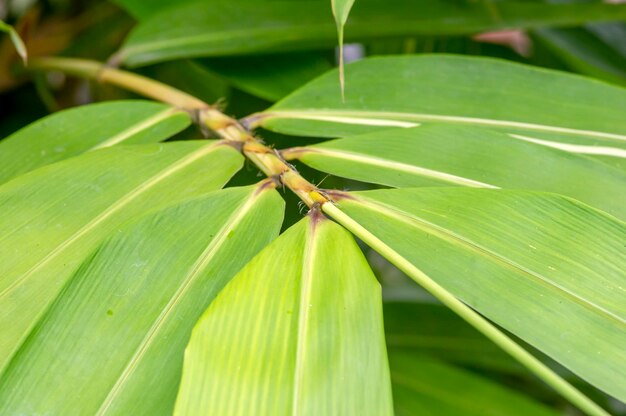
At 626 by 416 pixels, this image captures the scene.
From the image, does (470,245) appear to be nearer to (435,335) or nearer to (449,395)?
(449,395)

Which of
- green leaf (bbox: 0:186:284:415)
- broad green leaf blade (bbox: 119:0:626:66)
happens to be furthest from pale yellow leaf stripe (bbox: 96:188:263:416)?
broad green leaf blade (bbox: 119:0:626:66)

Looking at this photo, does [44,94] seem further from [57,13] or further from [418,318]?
[418,318]

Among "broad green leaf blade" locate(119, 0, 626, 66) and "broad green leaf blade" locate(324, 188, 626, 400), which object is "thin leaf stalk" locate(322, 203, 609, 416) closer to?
"broad green leaf blade" locate(324, 188, 626, 400)

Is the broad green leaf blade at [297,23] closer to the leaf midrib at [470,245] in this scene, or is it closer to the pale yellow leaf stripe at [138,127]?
the pale yellow leaf stripe at [138,127]

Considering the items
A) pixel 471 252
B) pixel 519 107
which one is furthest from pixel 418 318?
pixel 471 252

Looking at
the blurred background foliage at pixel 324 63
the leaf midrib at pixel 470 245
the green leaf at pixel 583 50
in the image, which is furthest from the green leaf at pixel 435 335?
the leaf midrib at pixel 470 245

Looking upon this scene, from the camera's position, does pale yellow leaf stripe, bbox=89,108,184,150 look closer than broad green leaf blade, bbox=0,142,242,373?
No
